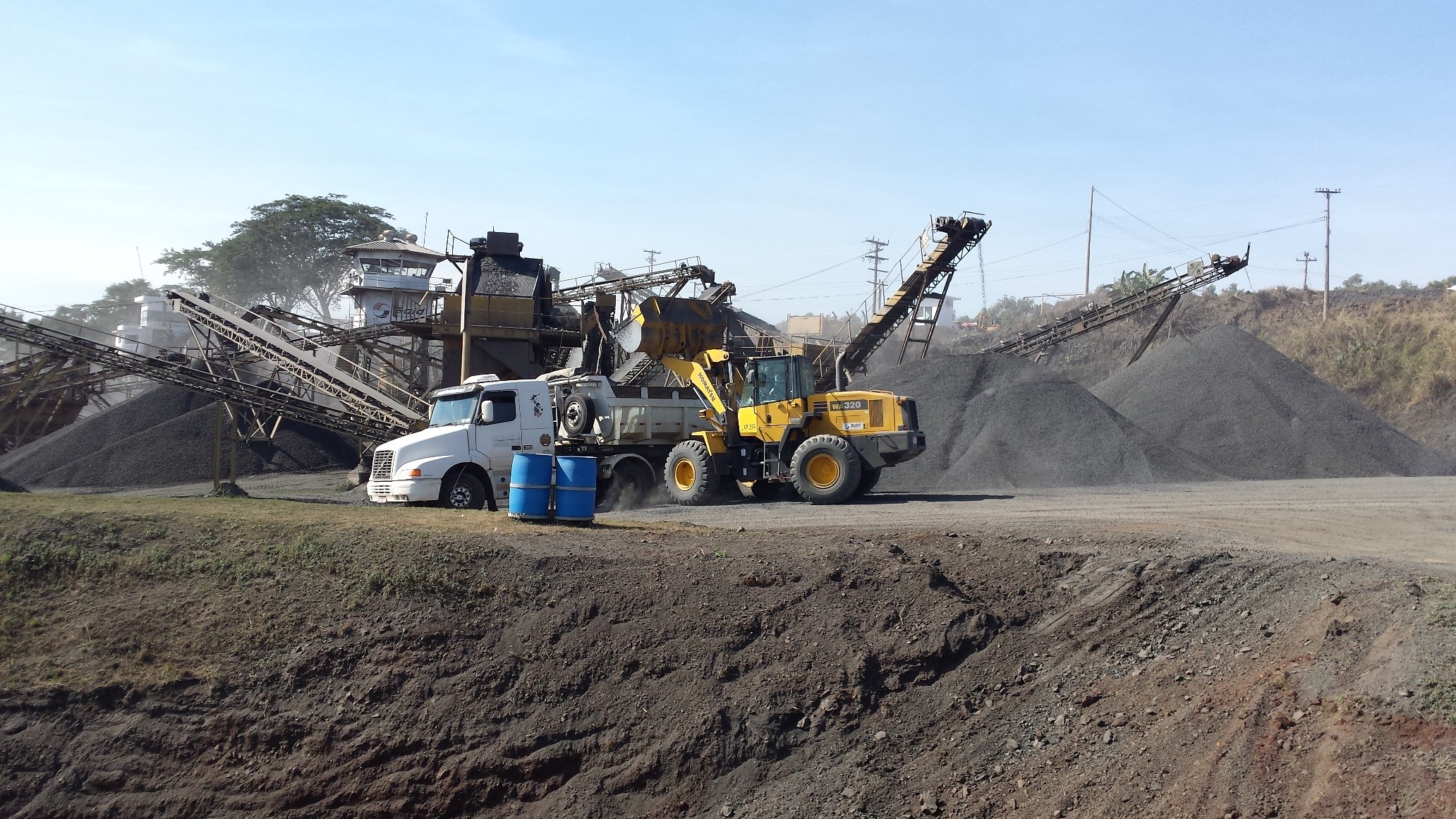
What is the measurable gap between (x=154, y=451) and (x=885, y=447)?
2160cm

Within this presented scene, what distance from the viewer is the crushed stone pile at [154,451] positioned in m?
27.6

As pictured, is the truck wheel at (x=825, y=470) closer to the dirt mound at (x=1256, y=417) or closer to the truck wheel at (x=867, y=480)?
the truck wheel at (x=867, y=480)

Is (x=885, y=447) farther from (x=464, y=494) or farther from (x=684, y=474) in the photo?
(x=464, y=494)

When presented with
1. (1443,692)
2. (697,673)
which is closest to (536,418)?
(697,673)

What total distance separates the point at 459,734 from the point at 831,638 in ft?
10.4

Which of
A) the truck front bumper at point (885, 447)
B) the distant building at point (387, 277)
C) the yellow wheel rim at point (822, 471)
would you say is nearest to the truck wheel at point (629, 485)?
the yellow wheel rim at point (822, 471)

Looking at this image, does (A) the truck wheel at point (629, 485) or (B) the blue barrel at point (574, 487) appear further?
(A) the truck wheel at point (629, 485)

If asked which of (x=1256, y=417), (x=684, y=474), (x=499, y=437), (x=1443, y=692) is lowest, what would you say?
(x=1443, y=692)

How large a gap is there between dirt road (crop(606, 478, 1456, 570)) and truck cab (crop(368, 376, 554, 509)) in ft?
6.69

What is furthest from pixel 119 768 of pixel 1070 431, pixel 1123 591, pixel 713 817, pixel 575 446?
pixel 1070 431

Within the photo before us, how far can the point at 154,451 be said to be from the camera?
94.6ft

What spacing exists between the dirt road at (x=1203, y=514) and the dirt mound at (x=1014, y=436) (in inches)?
68.5

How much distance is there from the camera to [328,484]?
26594 mm

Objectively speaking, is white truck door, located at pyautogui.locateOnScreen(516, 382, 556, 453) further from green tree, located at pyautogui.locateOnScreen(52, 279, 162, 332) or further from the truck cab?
green tree, located at pyautogui.locateOnScreen(52, 279, 162, 332)
